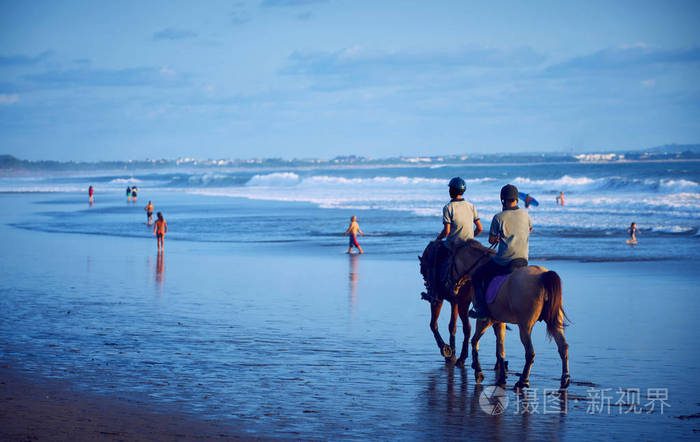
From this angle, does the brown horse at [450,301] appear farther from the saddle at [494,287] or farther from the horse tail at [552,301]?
the horse tail at [552,301]

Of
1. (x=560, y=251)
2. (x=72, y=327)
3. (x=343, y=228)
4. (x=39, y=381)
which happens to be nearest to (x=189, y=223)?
(x=343, y=228)

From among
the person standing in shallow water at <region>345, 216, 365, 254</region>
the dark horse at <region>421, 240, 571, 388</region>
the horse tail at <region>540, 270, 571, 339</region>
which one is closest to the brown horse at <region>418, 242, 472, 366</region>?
the dark horse at <region>421, 240, 571, 388</region>

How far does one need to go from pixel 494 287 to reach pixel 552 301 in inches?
30.1

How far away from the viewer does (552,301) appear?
296 inches

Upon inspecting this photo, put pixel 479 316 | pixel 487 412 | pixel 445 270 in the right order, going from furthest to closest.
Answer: pixel 445 270 → pixel 479 316 → pixel 487 412

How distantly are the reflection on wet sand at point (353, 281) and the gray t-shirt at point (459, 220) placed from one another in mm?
3985

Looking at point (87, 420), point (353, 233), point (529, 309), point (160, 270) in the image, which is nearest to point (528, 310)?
point (529, 309)

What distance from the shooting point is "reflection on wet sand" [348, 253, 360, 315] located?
1356 centimetres

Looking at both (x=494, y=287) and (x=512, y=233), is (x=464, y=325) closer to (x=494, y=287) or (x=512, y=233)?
(x=494, y=287)

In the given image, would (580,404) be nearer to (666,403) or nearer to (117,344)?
(666,403)

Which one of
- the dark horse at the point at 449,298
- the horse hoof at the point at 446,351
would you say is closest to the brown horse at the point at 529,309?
the dark horse at the point at 449,298

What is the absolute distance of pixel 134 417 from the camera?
6914mm

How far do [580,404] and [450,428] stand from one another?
1.51 metres

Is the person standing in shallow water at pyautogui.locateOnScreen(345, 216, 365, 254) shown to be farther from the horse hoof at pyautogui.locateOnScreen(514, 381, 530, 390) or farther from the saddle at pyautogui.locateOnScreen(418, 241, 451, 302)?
the horse hoof at pyautogui.locateOnScreen(514, 381, 530, 390)
